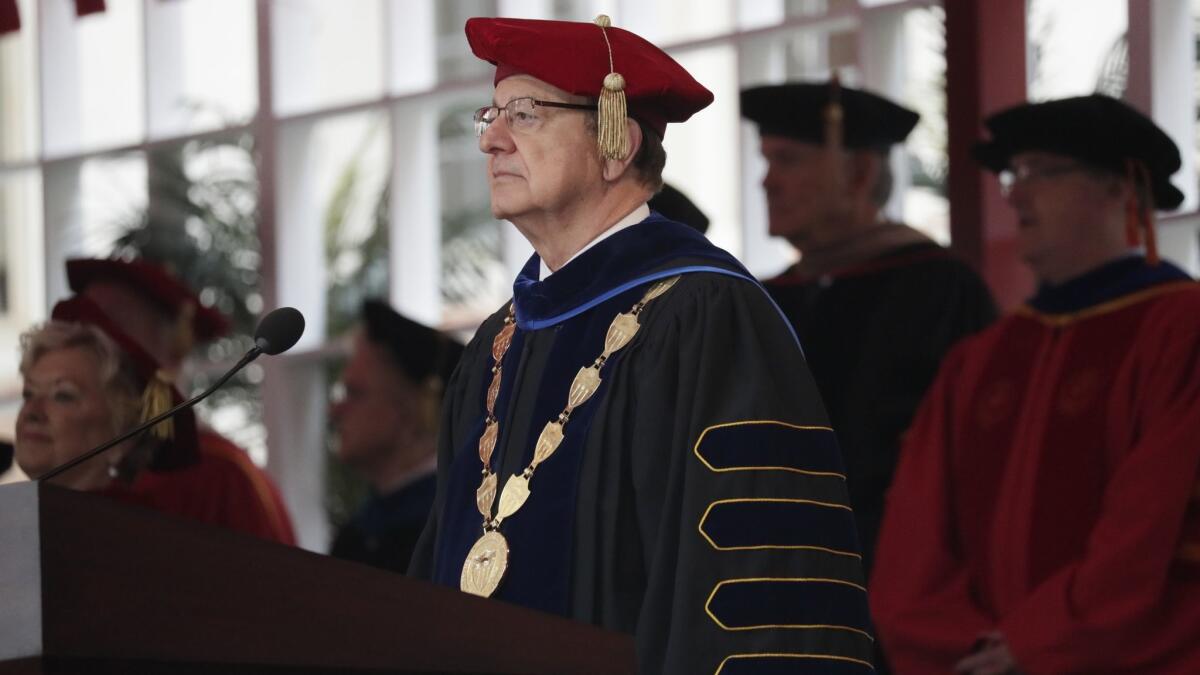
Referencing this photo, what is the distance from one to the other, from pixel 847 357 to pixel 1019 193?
0.60m

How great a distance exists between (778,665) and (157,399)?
2.09m

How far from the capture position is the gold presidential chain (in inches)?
115

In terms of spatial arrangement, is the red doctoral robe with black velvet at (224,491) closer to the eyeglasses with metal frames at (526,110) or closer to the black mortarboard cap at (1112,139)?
the black mortarboard cap at (1112,139)

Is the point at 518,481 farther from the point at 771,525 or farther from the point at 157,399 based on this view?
the point at 157,399

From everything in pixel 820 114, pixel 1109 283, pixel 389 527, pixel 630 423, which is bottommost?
pixel 389 527

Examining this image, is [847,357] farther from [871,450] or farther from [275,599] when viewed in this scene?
[275,599]

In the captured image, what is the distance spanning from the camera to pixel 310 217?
8492 mm

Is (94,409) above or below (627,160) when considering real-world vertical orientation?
below

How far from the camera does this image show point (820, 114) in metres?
5.71

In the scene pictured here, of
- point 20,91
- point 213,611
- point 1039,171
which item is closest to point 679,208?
point 1039,171

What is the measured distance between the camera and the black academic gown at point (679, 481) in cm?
271

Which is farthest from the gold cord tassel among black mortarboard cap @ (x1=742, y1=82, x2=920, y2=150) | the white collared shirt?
black mortarboard cap @ (x1=742, y1=82, x2=920, y2=150)

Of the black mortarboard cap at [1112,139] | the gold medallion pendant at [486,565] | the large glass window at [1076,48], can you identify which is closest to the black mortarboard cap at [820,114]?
the large glass window at [1076,48]

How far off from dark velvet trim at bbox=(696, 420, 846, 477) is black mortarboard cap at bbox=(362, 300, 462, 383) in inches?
143
